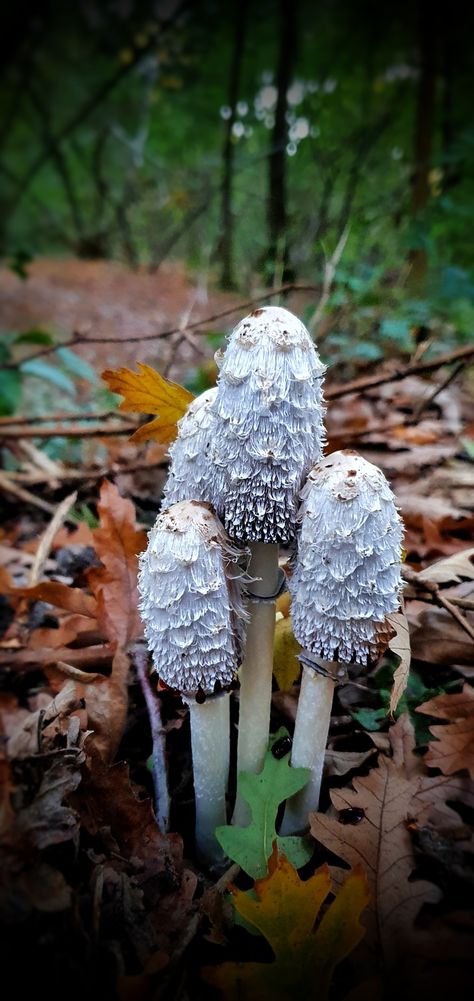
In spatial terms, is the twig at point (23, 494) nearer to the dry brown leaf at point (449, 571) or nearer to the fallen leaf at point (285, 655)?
the fallen leaf at point (285, 655)

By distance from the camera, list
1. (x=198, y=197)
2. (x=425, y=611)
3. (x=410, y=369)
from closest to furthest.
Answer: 1. (x=425, y=611)
2. (x=410, y=369)
3. (x=198, y=197)

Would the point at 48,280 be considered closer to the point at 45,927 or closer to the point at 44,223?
the point at 44,223

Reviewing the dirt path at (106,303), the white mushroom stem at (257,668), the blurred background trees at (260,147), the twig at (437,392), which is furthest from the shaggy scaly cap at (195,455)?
the dirt path at (106,303)

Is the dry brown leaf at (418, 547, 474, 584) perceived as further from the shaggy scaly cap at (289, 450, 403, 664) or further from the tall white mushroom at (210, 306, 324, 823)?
the tall white mushroom at (210, 306, 324, 823)

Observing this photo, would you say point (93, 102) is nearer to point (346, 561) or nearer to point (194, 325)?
point (194, 325)

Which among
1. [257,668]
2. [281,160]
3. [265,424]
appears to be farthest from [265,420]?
[281,160]

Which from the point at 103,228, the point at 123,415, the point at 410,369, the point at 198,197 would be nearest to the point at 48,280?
the point at 198,197

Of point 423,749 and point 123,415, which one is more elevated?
point 123,415
